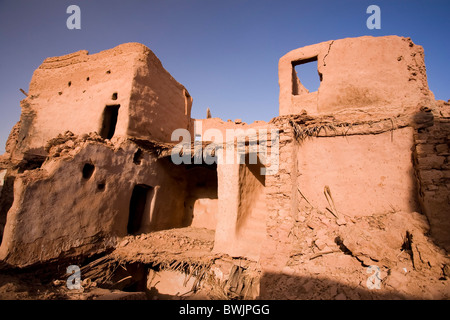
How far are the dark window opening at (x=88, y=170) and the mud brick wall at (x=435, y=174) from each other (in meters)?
7.47

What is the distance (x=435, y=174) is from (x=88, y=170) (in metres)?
7.76

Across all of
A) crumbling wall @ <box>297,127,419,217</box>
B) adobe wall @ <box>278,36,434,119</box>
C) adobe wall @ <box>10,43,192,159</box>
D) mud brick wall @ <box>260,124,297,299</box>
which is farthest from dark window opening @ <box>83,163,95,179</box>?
adobe wall @ <box>278,36,434,119</box>

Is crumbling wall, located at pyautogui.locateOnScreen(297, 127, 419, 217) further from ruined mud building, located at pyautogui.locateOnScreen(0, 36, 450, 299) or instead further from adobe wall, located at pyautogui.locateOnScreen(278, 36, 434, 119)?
adobe wall, located at pyautogui.locateOnScreen(278, 36, 434, 119)

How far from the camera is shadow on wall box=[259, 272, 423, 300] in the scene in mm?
2707

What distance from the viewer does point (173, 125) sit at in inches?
367

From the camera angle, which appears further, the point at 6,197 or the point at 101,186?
the point at 6,197

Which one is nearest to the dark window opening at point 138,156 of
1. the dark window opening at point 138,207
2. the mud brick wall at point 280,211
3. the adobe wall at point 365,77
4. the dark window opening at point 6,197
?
the dark window opening at point 138,207

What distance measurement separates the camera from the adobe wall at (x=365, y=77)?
5.99 m

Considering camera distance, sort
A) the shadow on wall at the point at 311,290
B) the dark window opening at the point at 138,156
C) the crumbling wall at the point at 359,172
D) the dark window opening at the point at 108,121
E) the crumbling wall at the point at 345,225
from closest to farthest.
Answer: the shadow on wall at the point at 311,290 < the crumbling wall at the point at 345,225 < the crumbling wall at the point at 359,172 < the dark window opening at the point at 138,156 < the dark window opening at the point at 108,121

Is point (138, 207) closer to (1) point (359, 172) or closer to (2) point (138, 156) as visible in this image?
(2) point (138, 156)

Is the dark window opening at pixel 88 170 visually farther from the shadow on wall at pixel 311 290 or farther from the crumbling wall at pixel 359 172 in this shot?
the crumbling wall at pixel 359 172

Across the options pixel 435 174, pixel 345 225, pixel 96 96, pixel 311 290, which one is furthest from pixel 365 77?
pixel 96 96

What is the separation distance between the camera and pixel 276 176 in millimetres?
4633
